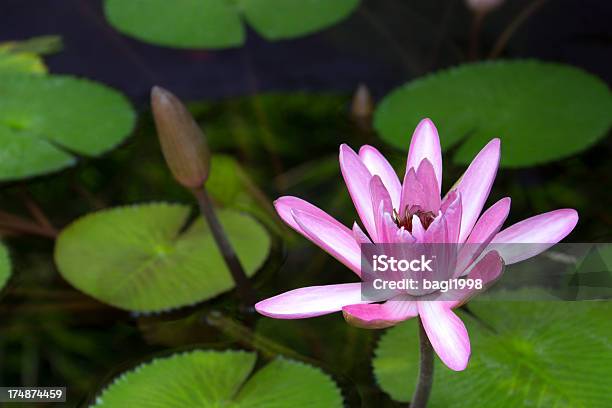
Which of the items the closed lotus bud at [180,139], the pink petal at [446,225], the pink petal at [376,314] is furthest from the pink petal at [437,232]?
the closed lotus bud at [180,139]

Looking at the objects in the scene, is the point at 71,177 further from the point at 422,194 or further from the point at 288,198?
the point at 422,194

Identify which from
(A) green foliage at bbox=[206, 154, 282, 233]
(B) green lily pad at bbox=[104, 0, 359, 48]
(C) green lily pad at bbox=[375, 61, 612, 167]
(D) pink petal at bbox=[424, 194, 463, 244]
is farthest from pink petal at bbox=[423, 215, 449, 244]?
(B) green lily pad at bbox=[104, 0, 359, 48]

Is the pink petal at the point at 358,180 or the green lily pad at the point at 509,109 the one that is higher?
the pink petal at the point at 358,180

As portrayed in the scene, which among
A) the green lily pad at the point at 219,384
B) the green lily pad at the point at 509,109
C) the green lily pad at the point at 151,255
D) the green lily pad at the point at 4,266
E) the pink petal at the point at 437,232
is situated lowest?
the green lily pad at the point at 4,266

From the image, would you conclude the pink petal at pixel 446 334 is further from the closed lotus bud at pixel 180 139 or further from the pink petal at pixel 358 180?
the closed lotus bud at pixel 180 139

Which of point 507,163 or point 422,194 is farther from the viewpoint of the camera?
point 507,163

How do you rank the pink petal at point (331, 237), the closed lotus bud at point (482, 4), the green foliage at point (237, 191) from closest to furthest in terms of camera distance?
the pink petal at point (331, 237) < the green foliage at point (237, 191) < the closed lotus bud at point (482, 4)

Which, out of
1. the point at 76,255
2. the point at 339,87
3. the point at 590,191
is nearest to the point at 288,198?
the point at 76,255

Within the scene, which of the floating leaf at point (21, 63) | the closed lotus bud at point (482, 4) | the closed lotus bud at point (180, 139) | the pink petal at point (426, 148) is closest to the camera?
the pink petal at point (426, 148)
